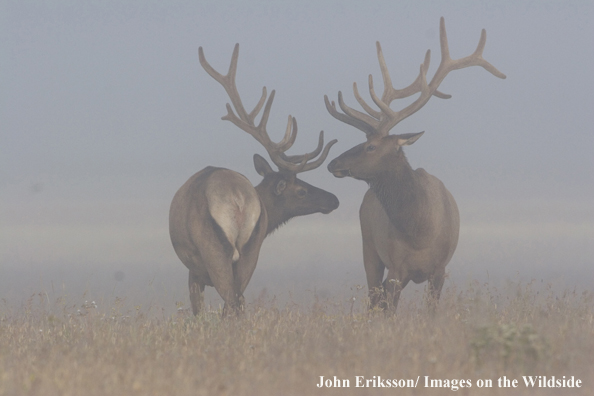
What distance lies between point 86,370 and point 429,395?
2.51m

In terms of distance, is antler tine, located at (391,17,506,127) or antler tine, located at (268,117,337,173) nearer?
antler tine, located at (391,17,506,127)

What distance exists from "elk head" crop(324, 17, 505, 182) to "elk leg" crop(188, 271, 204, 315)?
2235mm

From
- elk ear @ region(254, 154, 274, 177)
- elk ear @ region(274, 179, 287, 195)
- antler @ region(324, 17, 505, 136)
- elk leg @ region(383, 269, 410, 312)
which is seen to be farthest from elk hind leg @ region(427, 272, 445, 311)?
elk ear @ region(254, 154, 274, 177)

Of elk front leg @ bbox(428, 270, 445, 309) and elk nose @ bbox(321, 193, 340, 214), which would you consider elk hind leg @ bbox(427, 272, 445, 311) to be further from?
elk nose @ bbox(321, 193, 340, 214)

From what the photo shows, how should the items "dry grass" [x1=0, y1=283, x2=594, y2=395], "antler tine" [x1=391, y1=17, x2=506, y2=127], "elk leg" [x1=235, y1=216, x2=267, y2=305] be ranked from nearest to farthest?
"dry grass" [x1=0, y1=283, x2=594, y2=395]
"elk leg" [x1=235, y1=216, x2=267, y2=305]
"antler tine" [x1=391, y1=17, x2=506, y2=127]

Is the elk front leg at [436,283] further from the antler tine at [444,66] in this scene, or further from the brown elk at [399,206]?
the antler tine at [444,66]

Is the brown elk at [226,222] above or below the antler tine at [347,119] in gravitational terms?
below

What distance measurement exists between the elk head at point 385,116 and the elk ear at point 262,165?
3.94 feet

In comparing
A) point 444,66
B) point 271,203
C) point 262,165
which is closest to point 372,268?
point 271,203

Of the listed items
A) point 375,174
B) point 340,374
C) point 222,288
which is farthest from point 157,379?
point 375,174

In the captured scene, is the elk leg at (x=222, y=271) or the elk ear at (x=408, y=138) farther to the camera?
the elk ear at (x=408, y=138)

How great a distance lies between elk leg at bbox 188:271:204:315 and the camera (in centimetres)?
866

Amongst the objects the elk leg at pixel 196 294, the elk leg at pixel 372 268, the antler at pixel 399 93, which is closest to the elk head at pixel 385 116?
the antler at pixel 399 93

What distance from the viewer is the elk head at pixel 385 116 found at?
838cm
